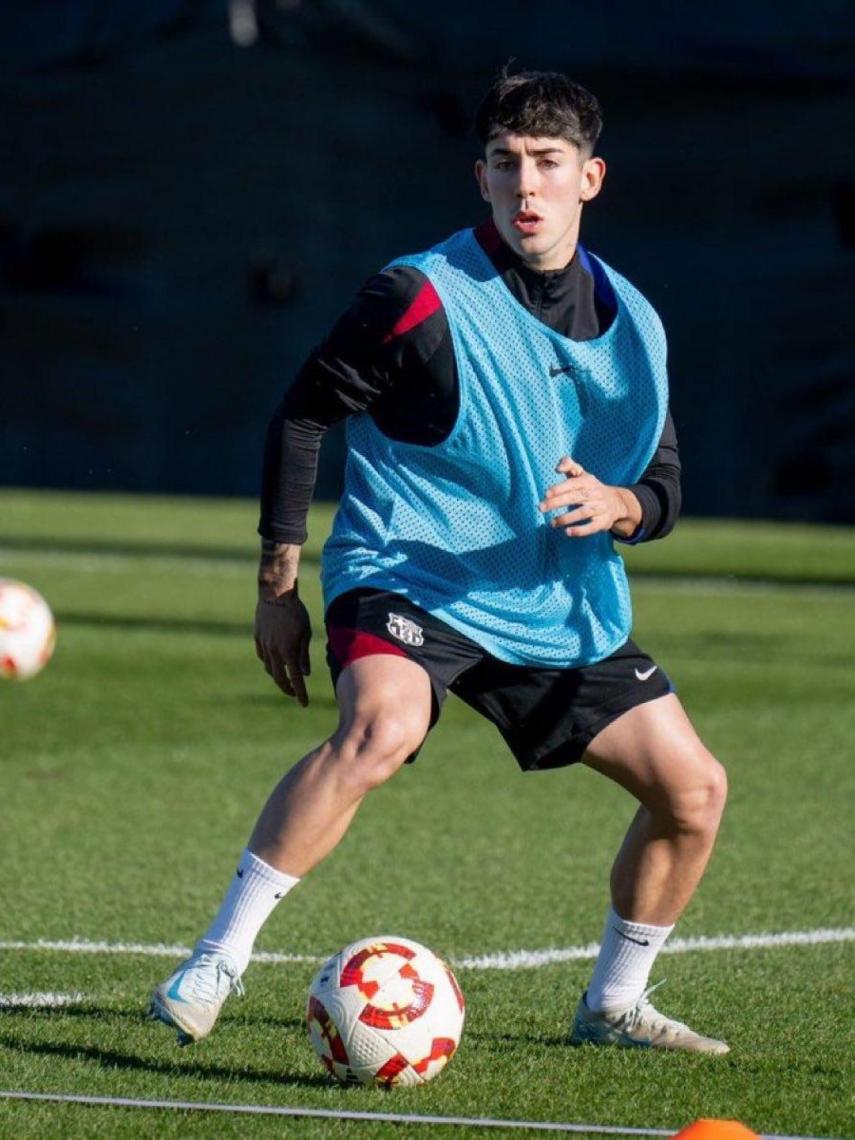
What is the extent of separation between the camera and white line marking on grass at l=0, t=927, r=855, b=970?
251 inches

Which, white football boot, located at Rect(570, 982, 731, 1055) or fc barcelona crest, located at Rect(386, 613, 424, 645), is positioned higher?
fc barcelona crest, located at Rect(386, 613, 424, 645)

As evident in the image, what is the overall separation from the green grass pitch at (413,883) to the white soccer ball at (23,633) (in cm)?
34

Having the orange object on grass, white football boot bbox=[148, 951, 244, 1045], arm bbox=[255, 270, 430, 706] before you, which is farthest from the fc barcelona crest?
the orange object on grass

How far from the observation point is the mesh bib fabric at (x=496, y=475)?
516cm

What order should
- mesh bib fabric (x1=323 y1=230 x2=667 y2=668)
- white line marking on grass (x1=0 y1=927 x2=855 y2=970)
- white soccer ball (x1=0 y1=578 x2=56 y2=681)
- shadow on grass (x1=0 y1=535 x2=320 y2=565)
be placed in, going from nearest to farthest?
mesh bib fabric (x1=323 y1=230 x2=667 y2=668)
white line marking on grass (x1=0 y1=927 x2=855 y2=970)
white soccer ball (x1=0 y1=578 x2=56 y2=681)
shadow on grass (x1=0 y1=535 x2=320 y2=565)

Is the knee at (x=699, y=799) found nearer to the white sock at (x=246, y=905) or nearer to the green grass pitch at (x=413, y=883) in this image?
the green grass pitch at (x=413, y=883)

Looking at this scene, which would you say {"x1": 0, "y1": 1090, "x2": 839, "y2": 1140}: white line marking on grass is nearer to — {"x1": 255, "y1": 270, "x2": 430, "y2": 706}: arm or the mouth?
{"x1": 255, "y1": 270, "x2": 430, "y2": 706}: arm

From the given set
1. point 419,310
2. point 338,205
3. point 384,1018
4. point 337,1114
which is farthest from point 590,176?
point 338,205

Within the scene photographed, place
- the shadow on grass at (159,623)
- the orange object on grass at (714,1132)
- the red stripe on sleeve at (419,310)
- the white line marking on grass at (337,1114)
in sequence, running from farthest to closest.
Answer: the shadow on grass at (159,623), the red stripe on sleeve at (419,310), the white line marking on grass at (337,1114), the orange object on grass at (714,1132)

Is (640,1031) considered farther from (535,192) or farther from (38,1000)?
(535,192)

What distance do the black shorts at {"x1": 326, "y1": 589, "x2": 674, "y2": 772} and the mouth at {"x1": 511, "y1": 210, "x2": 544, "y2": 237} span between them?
2.76 ft

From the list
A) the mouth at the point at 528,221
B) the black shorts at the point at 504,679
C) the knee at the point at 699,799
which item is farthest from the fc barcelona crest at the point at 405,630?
the mouth at the point at 528,221

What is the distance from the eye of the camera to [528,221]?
5.12m

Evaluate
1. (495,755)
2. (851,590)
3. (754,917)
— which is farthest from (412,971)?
(851,590)
